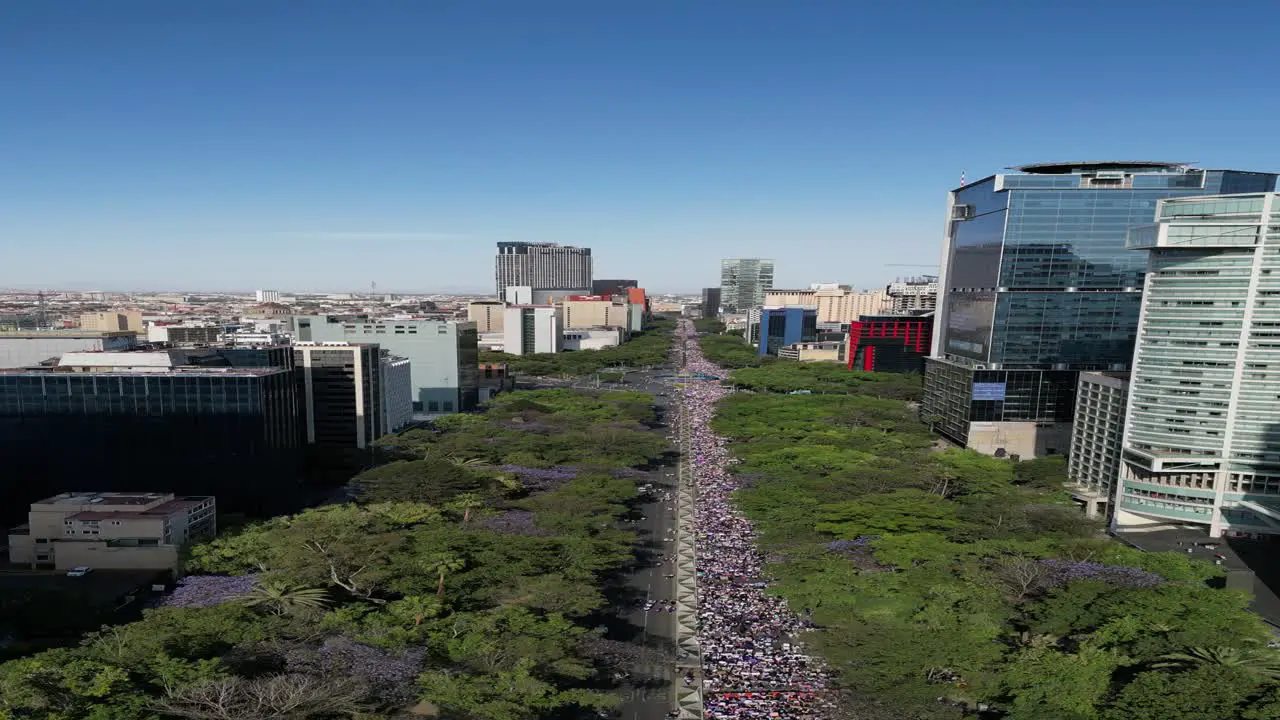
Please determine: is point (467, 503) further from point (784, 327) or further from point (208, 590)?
point (784, 327)

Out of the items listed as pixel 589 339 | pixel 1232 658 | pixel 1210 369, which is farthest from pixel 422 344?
pixel 589 339

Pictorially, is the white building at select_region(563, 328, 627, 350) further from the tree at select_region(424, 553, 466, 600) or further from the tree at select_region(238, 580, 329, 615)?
the tree at select_region(238, 580, 329, 615)

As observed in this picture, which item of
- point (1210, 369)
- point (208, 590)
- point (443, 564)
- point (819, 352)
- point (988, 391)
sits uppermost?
point (1210, 369)

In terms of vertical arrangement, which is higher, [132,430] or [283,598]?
[132,430]

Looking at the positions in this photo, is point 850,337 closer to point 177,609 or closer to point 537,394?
point 537,394

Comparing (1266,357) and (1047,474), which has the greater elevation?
(1266,357)

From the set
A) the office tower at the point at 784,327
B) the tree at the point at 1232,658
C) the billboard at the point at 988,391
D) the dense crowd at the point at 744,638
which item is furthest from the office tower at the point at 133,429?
the office tower at the point at 784,327

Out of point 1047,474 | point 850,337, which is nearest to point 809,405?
point 1047,474

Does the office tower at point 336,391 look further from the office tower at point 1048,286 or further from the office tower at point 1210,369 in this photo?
the office tower at point 1210,369
